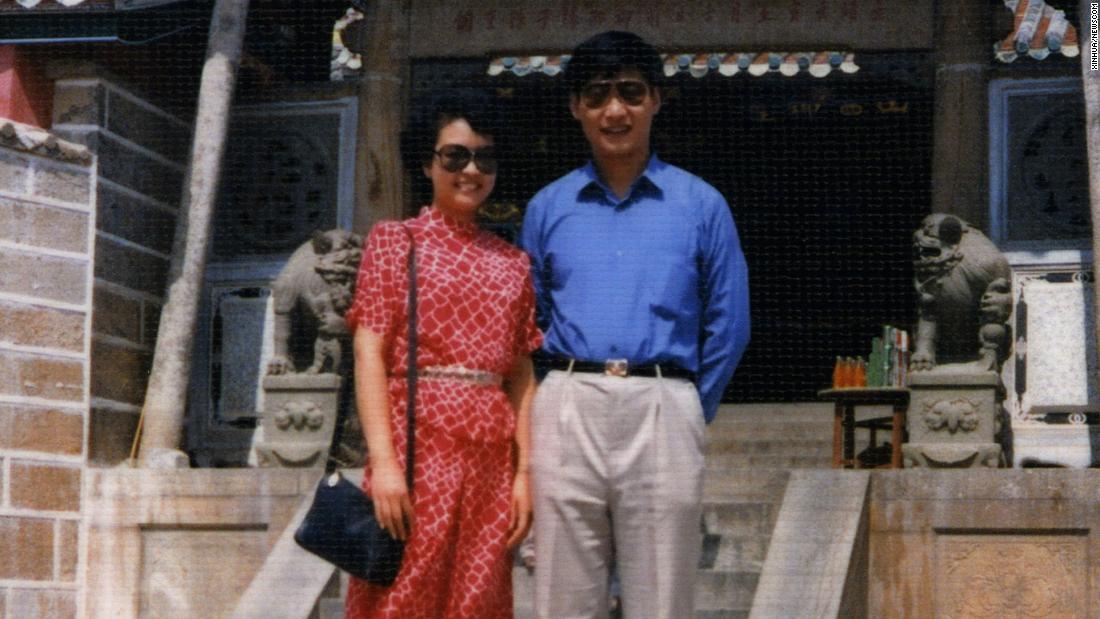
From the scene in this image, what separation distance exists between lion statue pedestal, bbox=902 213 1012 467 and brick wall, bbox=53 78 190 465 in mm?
3918

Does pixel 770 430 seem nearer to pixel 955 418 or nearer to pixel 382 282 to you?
pixel 955 418

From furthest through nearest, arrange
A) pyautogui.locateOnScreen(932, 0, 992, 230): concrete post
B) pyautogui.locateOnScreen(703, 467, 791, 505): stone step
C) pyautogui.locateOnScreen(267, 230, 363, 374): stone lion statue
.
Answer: pyautogui.locateOnScreen(932, 0, 992, 230): concrete post
pyautogui.locateOnScreen(267, 230, 363, 374): stone lion statue
pyautogui.locateOnScreen(703, 467, 791, 505): stone step

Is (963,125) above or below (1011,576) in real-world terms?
above

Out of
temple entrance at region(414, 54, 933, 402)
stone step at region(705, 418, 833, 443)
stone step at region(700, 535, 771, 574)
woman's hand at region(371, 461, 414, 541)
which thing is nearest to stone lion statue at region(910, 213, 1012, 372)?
stone step at region(700, 535, 771, 574)

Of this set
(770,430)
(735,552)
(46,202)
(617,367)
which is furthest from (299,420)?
(617,367)

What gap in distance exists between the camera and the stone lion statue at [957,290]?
983cm

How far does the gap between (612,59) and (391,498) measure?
50.1 inches

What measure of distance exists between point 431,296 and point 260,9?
21.8 ft

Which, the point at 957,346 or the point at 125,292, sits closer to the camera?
the point at 957,346

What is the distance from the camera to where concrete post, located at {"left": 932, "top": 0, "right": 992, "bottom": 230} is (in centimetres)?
1088

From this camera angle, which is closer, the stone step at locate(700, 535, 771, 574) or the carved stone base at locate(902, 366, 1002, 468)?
the stone step at locate(700, 535, 771, 574)

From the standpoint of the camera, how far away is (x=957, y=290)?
9875 mm

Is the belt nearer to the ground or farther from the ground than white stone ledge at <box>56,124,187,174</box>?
nearer to the ground

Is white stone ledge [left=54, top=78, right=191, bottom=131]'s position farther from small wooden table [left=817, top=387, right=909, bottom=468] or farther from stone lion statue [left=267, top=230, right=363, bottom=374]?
small wooden table [left=817, top=387, right=909, bottom=468]
